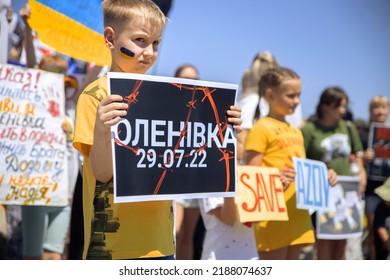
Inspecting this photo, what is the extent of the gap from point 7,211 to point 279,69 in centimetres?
259

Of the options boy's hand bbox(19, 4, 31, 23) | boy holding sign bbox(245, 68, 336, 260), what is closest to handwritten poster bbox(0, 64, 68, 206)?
boy's hand bbox(19, 4, 31, 23)

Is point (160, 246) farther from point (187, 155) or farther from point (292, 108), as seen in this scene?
point (292, 108)

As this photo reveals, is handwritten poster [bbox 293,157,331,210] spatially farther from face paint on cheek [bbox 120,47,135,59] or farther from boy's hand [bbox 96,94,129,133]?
boy's hand [bbox 96,94,129,133]

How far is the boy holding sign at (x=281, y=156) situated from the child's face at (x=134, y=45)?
1955mm

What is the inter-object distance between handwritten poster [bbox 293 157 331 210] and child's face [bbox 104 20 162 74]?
1969 mm

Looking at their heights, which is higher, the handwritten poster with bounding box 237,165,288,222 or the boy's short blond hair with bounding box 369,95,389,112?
the boy's short blond hair with bounding box 369,95,389,112

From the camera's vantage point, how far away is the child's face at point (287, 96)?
4.83 m

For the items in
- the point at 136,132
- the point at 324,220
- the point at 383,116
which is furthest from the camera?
the point at 383,116

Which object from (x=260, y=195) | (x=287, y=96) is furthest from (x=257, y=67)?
(x=260, y=195)

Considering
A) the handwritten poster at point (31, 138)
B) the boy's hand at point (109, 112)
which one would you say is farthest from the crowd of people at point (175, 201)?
the handwritten poster at point (31, 138)

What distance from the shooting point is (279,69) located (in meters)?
4.93

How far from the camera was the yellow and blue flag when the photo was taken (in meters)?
4.41
